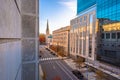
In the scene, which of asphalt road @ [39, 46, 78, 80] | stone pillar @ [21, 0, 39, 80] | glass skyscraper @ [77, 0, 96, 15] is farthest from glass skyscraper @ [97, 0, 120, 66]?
stone pillar @ [21, 0, 39, 80]

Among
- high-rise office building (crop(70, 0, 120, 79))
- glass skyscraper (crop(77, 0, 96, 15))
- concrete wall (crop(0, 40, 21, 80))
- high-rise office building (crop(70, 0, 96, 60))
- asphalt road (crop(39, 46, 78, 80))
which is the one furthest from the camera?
glass skyscraper (crop(77, 0, 96, 15))

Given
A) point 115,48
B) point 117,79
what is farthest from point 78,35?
point 117,79

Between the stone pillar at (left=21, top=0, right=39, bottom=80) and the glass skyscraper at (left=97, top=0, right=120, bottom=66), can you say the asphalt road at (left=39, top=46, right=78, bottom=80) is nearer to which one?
the glass skyscraper at (left=97, top=0, right=120, bottom=66)

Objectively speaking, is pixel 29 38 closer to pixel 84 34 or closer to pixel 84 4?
pixel 84 34

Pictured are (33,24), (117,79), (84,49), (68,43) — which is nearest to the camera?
(33,24)

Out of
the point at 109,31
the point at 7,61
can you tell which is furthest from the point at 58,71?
the point at 7,61

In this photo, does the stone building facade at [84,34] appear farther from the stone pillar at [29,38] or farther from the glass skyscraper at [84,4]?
the stone pillar at [29,38]

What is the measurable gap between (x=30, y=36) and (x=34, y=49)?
0.56 meters

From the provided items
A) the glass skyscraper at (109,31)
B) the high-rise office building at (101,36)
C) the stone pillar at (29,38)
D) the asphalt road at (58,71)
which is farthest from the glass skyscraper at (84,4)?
the stone pillar at (29,38)

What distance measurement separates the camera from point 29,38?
5.10 m

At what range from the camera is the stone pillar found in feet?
15.9

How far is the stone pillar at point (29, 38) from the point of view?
4.86 m

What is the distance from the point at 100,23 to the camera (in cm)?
2745

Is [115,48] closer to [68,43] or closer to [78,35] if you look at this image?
[78,35]
